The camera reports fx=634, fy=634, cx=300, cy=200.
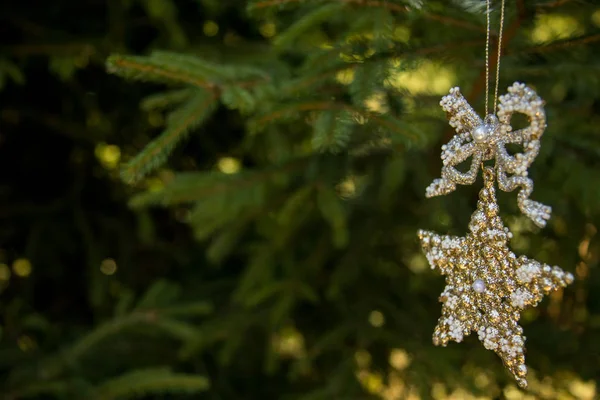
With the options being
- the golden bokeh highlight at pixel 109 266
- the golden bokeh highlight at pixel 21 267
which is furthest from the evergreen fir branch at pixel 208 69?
the golden bokeh highlight at pixel 21 267

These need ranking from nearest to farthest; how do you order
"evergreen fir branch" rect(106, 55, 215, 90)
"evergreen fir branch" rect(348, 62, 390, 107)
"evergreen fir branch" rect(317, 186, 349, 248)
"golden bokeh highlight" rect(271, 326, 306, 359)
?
"evergreen fir branch" rect(348, 62, 390, 107) < "evergreen fir branch" rect(106, 55, 215, 90) < "evergreen fir branch" rect(317, 186, 349, 248) < "golden bokeh highlight" rect(271, 326, 306, 359)

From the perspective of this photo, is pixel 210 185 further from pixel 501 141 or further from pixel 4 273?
pixel 4 273

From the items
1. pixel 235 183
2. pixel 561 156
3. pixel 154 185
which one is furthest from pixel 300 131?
pixel 561 156

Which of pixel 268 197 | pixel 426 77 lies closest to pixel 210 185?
Answer: pixel 268 197

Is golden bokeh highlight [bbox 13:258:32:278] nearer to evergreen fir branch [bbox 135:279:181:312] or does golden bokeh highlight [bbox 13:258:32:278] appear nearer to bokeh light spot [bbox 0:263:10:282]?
bokeh light spot [bbox 0:263:10:282]

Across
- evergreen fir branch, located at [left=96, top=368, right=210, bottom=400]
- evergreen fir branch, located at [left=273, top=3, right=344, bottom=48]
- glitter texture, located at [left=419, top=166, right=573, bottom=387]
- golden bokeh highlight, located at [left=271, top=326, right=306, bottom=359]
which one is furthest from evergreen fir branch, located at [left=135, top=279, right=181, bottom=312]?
glitter texture, located at [left=419, top=166, right=573, bottom=387]

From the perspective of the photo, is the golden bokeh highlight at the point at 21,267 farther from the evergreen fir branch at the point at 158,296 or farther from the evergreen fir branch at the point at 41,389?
the evergreen fir branch at the point at 41,389

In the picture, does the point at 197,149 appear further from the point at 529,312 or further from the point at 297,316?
the point at 529,312
